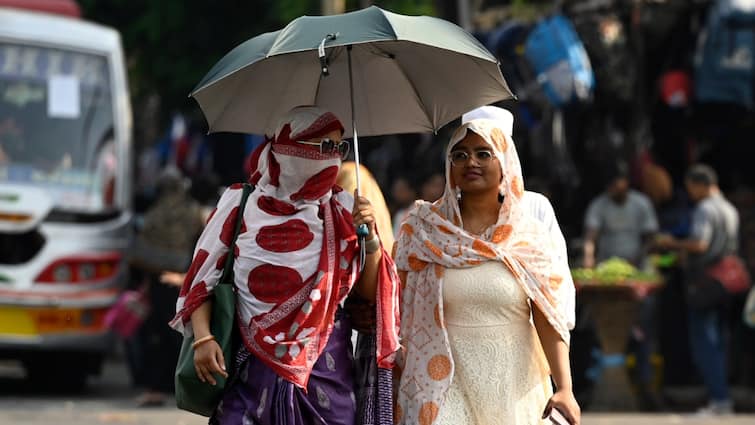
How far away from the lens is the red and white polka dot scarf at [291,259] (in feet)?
16.7

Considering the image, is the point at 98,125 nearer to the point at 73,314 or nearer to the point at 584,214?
the point at 73,314

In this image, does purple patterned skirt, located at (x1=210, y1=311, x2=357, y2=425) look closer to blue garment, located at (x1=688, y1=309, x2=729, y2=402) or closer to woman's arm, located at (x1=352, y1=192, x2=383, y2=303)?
woman's arm, located at (x1=352, y1=192, x2=383, y2=303)

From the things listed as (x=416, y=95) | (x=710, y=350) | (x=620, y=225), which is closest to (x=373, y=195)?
(x=416, y=95)

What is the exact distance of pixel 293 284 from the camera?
510 cm

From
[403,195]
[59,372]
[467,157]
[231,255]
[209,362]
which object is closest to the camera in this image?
[209,362]

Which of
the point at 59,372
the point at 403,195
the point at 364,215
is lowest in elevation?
the point at 59,372

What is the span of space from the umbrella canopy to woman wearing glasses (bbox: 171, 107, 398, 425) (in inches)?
12.4

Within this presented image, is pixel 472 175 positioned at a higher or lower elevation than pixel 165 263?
higher

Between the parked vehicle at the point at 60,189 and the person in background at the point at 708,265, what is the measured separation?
15.1 ft

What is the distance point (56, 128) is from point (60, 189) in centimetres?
52

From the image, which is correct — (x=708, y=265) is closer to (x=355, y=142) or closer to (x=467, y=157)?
(x=467, y=157)

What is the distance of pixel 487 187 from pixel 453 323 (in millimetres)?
465

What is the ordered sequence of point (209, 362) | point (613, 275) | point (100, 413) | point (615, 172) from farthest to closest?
point (615, 172) < point (613, 275) < point (100, 413) < point (209, 362)

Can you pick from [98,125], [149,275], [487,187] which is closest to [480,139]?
[487,187]
